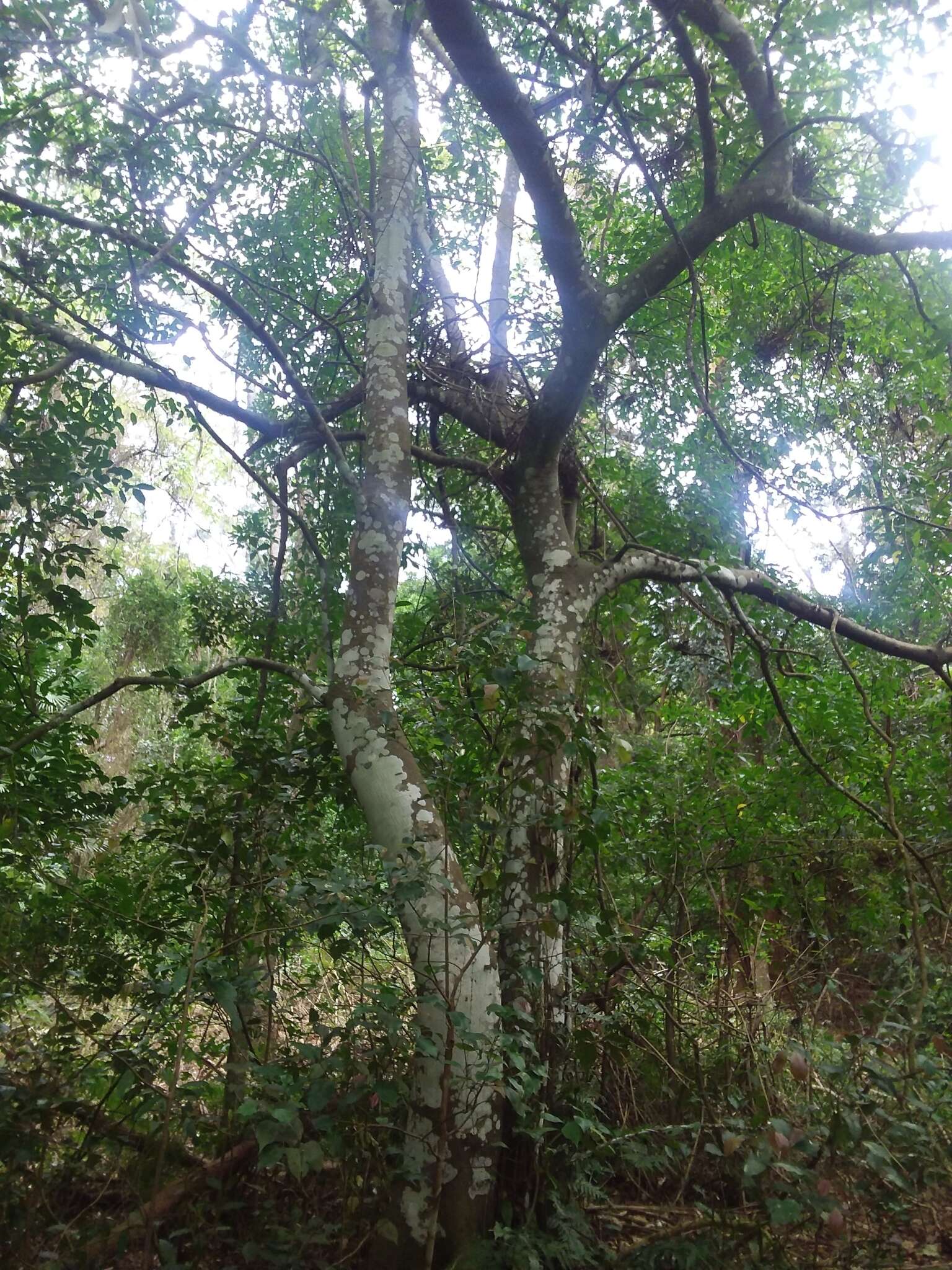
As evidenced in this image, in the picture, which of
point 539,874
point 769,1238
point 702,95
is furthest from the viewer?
point 702,95

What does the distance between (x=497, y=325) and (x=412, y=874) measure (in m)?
3.58

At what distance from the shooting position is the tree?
2.79m

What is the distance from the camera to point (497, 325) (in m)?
4.96

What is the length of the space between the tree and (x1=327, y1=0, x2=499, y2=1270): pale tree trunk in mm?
12

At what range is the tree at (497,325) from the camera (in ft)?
9.15

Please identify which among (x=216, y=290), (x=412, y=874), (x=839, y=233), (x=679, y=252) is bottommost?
(x=412, y=874)

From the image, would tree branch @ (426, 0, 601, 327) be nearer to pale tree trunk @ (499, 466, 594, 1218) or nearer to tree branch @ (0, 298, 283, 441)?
pale tree trunk @ (499, 466, 594, 1218)

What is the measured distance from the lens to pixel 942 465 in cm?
581

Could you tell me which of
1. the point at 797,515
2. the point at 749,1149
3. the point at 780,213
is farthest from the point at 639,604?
the point at 749,1149

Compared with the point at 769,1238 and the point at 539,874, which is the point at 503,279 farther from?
the point at 769,1238

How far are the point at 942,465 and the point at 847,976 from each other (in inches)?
135

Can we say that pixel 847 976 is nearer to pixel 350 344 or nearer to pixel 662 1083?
pixel 662 1083

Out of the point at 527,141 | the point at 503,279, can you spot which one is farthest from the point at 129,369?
the point at 503,279

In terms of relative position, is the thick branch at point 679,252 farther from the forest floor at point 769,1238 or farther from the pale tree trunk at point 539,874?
the forest floor at point 769,1238
